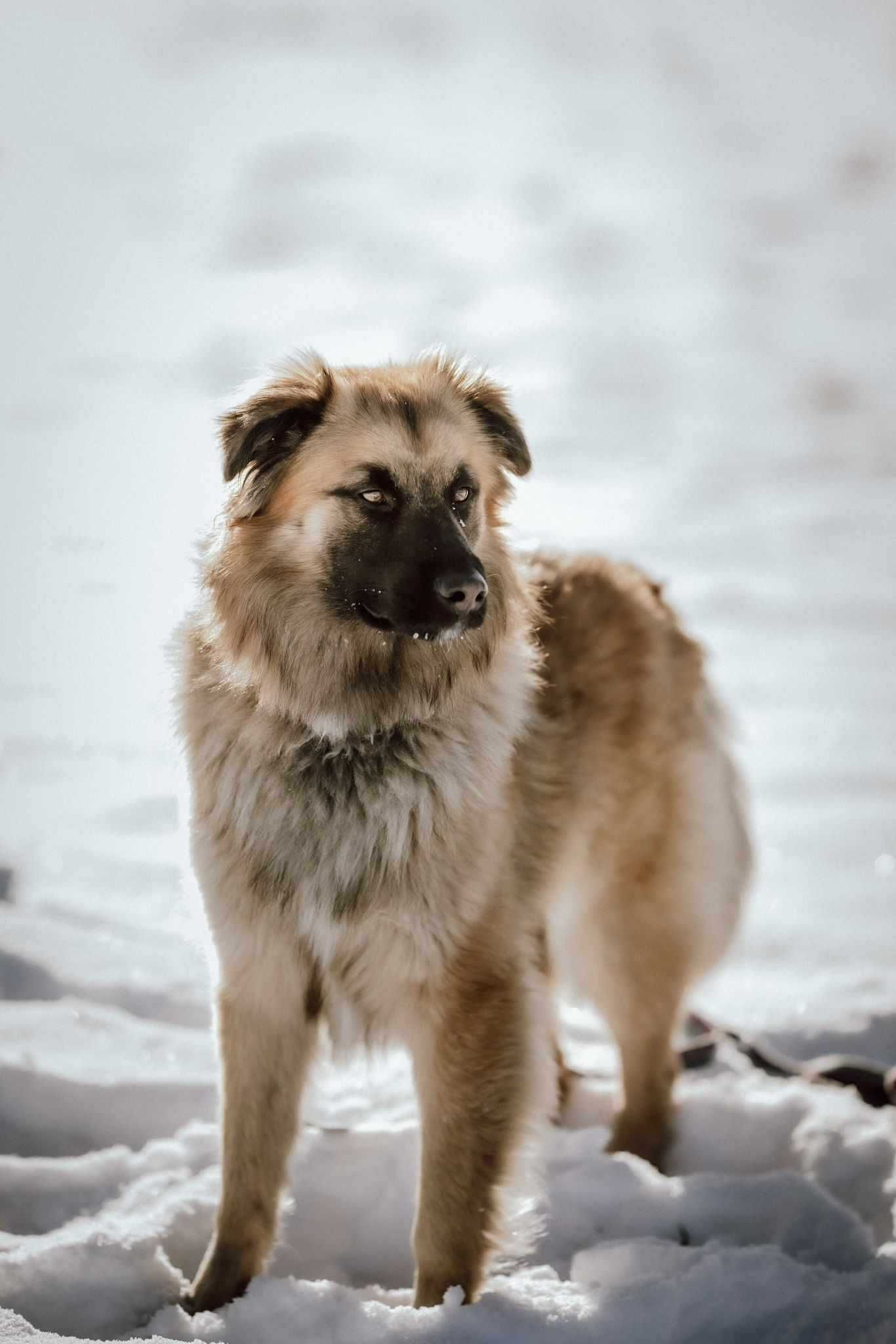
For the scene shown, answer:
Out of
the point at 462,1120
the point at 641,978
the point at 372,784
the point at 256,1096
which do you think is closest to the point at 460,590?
the point at 372,784

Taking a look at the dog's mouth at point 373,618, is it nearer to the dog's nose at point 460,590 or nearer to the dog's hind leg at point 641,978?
the dog's nose at point 460,590

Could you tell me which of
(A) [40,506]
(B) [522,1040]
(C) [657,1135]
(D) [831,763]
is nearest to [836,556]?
(D) [831,763]

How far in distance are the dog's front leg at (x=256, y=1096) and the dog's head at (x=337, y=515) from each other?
696 mm

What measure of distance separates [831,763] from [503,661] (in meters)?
3.88

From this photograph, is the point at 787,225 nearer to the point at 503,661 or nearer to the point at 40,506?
the point at 40,506

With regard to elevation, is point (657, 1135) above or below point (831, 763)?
below

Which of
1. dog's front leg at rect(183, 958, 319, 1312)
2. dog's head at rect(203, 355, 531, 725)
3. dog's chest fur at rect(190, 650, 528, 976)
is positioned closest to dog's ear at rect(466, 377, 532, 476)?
dog's head at rect(203, 355, 531, 725)

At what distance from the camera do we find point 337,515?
2.48m

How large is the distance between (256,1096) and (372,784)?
0.74 m

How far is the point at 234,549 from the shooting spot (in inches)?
100

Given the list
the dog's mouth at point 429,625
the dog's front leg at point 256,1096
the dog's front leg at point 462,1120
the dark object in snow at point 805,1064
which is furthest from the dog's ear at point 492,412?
the dark object in snow at point 805,1064

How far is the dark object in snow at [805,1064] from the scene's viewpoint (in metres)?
3.13

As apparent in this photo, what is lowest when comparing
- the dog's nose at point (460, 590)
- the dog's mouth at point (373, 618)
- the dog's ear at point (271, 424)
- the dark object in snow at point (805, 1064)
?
the dark object in snow at point (805, 1064)

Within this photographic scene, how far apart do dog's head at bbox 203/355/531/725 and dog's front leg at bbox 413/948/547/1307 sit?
680 millimetres
